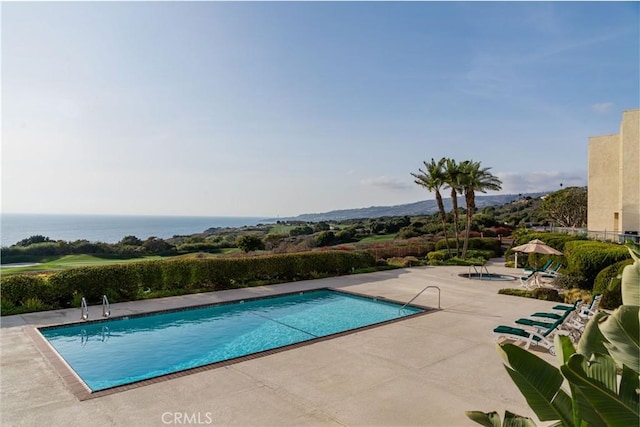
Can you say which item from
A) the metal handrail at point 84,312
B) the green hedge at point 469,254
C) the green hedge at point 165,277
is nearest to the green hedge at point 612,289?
the green hedge at point 165,277

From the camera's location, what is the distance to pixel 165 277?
15.2 meters

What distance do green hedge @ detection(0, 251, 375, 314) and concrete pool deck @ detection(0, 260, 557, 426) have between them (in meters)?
2.25

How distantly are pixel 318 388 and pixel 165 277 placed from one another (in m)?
10.3

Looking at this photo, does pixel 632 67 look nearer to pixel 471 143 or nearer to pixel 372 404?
pixel 471 143

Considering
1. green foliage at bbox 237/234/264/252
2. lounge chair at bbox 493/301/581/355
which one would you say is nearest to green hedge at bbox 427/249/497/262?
green foliage at bbox 237/234/264/252

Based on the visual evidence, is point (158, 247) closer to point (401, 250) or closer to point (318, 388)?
point (401, 250)

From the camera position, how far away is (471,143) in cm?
2700

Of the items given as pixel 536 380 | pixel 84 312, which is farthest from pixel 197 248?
→ pixel 536 380

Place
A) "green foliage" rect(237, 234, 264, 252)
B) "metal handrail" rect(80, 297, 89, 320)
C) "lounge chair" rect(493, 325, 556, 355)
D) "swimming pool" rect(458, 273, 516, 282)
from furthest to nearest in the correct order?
"green foliage" rect(237, 234, 264, 252), "swimming pool" rect(458, 273, 516, 282), "metal handrail" rect(80, 297, 89, 320), "lounge chair" rect(493, 325, 556, 355)

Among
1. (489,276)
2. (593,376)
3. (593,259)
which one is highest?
(593,376)

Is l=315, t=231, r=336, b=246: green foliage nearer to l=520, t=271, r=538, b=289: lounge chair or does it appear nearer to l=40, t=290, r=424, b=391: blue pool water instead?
l=520, t=271, r=538, b=289: lounge chair

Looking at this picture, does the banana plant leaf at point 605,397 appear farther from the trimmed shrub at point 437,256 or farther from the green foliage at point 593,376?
the trimmed shrub at point 437,256

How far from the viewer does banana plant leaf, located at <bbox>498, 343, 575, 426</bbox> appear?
83.2 inches

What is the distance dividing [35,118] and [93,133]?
362cm
